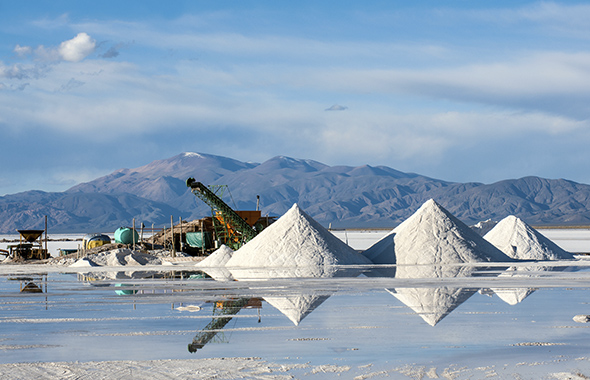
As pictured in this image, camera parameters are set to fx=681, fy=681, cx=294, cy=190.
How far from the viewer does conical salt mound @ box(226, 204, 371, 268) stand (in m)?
25.8

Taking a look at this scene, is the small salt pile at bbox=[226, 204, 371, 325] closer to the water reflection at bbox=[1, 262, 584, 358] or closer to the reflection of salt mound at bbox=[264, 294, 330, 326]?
the water reflection at bbox=[1, 262, 584, 358]

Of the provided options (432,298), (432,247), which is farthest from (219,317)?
(432,247)

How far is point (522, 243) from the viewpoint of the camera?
34.1 metres

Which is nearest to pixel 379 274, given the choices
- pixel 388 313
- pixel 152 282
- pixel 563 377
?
pixel 152 282

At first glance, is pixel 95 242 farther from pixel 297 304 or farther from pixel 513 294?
pixel 513 294

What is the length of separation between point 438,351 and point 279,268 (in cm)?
1680

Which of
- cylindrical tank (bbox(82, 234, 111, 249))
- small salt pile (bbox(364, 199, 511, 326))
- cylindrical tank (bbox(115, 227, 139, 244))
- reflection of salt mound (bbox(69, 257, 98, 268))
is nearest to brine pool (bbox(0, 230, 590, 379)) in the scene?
small salt pile (bbox(364, 199, 511, 326))

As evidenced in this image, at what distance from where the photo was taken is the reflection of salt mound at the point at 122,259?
108ft

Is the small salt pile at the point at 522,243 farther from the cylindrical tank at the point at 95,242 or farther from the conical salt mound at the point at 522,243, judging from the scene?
the cylindrical tank at the point at 95,242

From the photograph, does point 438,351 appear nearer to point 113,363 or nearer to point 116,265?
point 113,363

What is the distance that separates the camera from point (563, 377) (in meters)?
7.12

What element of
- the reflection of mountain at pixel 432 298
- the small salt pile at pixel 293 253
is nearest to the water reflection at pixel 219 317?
the reflection of mountain at pixel 432 298

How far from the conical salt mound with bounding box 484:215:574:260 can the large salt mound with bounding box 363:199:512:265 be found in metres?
4.35

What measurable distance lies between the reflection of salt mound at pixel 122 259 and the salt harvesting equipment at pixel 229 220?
413 centimetres
